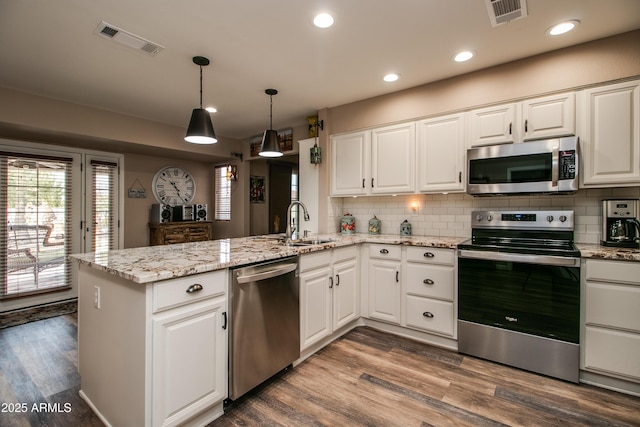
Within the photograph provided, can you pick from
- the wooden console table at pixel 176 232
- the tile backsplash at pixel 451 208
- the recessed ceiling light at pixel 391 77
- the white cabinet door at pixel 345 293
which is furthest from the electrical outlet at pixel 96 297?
the wooden console table at pixel 176 232

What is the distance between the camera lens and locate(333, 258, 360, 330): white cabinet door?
2.76 m

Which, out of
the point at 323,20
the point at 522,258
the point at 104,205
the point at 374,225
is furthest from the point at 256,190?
the point at 522,258

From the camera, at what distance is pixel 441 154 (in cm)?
295

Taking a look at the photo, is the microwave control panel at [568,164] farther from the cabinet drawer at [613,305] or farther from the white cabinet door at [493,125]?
the cabinet drawer at [613,305]

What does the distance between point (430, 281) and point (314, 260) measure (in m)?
1.10

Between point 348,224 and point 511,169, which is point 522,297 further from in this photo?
point 348,224

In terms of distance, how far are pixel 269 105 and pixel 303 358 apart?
9.20 ft

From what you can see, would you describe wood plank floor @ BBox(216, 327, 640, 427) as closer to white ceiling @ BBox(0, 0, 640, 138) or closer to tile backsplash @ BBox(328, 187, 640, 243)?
tile backsplash @ BBox(328, 187, 640, 243)

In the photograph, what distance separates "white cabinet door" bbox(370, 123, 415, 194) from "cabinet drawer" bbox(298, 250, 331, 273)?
1.13 meters

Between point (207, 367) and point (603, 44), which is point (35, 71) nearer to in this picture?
point (207, 367)

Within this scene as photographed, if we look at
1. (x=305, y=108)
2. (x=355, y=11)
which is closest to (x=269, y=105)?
(x=305, y=108)

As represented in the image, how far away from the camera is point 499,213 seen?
8.80 ft

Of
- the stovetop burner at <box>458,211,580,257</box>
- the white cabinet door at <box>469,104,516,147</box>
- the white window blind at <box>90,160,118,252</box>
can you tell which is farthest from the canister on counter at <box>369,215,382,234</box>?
the white window blind at <box>90,160,118,252</box>

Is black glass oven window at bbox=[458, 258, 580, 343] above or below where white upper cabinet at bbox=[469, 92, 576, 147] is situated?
below
